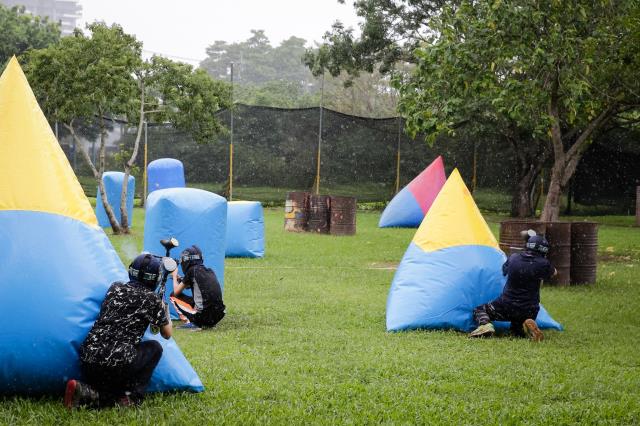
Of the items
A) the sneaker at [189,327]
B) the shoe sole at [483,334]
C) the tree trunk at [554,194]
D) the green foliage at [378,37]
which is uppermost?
the green foliage at [378,37]

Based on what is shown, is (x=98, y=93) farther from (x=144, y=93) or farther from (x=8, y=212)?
(x=8, y=212)

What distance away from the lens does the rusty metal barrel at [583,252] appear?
39.7 feet

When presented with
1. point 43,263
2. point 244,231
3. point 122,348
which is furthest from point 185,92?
point 122,348

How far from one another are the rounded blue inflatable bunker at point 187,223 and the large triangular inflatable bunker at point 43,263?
3277mm

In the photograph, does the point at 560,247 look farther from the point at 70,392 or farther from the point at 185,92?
the point at 185,92

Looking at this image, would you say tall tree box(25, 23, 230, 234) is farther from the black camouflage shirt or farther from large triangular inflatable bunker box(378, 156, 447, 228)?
the black camouflage shirt

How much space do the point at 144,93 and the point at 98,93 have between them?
2066 millimetres

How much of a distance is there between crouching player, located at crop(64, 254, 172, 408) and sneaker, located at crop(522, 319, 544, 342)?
4.01m

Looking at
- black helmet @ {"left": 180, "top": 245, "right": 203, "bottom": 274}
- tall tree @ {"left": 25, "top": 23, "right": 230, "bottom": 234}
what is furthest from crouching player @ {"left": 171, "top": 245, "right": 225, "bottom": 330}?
tall tree @ {"left": 25, "top": 23, "right": 230, "bottom": 234}

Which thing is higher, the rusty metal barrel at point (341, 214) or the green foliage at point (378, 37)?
the green foliage at point (378, 37)

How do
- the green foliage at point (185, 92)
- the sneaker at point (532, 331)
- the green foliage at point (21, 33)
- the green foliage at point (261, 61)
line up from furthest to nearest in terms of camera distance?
1. the green foliage at point (261, 61)
2. the green foliage at point (21, 33)
3. the green foliage at point (185, 92)
4. the sneaker at point (532, 331)

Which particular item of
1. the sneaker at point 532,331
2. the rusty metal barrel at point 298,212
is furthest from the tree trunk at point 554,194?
the sneaker at point 532,331

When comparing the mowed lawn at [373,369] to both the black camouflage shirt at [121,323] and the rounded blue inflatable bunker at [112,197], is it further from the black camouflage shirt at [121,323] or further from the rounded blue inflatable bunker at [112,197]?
the rounded blue inflatable bunker at [112,197]

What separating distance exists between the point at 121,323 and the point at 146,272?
1.21ft
